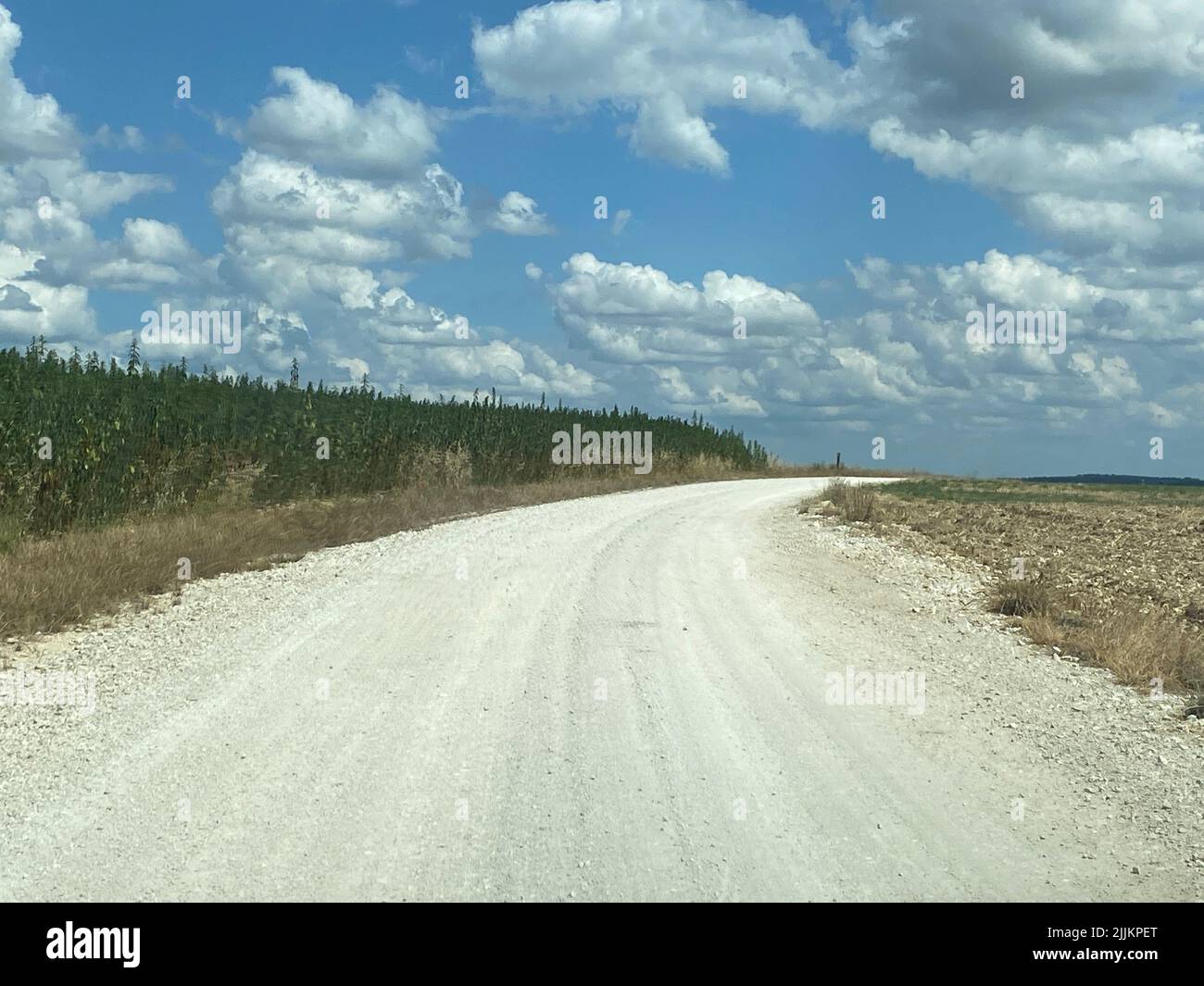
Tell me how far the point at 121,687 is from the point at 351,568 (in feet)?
19.4

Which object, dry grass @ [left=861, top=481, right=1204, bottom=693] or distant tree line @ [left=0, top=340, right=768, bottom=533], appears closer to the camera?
dry grass @ [left=861, top=481, right=1204, bottom=693]

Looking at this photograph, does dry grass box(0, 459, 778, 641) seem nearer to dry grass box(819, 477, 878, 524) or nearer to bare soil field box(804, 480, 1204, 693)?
dry grass box(819, 477, 878, 524)

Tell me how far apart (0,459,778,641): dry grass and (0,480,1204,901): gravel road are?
2.46 feet

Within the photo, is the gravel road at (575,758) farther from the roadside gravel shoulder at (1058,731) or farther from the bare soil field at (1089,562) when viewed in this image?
the bare soil field at (1089,562)

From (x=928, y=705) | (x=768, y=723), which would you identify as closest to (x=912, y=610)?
(x=928, y=705)

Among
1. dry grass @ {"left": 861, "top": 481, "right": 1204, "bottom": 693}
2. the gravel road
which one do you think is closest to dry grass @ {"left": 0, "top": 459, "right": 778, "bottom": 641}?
the gravel road

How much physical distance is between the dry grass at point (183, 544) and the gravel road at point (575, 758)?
0.75 meters

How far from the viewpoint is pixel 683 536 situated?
19.1 m

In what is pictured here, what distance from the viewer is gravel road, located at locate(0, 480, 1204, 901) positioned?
5309 mm

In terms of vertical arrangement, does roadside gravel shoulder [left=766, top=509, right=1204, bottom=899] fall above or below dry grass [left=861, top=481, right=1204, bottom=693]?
below

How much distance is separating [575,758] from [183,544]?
964 cm

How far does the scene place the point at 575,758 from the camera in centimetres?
692

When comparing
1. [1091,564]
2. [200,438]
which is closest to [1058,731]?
[1091,564]

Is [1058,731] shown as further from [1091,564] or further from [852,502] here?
[852,502]
